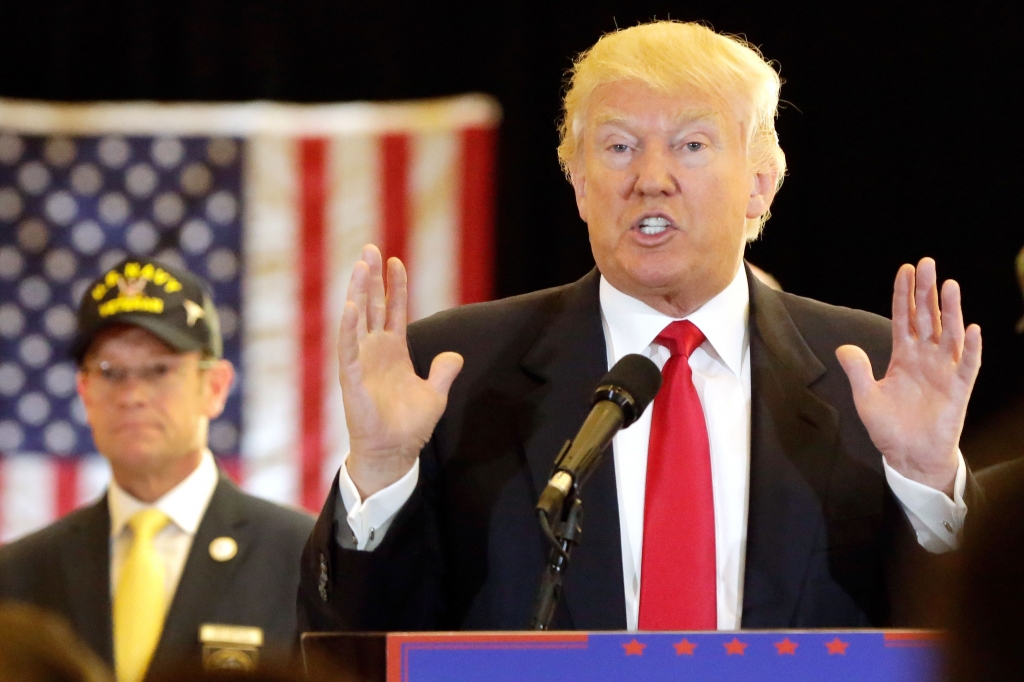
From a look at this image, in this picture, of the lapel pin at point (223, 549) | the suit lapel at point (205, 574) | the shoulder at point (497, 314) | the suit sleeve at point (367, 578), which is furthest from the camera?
the lapel pin at point (223, 549)

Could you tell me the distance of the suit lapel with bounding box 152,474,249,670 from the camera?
282cm

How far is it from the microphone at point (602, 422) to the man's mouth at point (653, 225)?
426 millimetres

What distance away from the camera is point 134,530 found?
303 centimetres

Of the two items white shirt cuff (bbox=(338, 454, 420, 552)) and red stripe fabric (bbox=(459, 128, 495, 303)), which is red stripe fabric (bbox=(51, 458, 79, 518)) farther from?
white shirt cuff (bbox=(338, 454, 420, 552))

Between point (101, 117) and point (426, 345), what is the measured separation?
2668mm

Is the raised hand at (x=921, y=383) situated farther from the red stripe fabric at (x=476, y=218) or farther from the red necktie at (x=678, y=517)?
the red stripe fabric at (x=476, y=218)

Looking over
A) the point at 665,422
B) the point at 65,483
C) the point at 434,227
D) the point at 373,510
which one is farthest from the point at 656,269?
the point at 65,483

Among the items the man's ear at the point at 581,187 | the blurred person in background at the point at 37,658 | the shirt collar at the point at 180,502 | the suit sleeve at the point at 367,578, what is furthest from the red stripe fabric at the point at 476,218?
the blurred person in background at the point at 37,658

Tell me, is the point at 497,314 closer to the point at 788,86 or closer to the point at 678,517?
the point at 678,517

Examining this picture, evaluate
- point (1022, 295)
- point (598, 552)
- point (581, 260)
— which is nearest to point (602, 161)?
point (598, 552)

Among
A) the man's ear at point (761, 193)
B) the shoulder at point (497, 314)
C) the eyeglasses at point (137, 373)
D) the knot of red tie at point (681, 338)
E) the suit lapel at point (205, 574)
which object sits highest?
the man's ear at point (761, 193)

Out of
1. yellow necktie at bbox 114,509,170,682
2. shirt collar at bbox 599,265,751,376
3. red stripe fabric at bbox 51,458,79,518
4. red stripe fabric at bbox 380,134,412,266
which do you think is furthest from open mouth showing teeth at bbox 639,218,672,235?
red stripe fabric at bbox 51,458,79,518

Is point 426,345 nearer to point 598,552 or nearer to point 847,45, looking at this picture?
point 598,552

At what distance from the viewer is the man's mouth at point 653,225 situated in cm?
220
